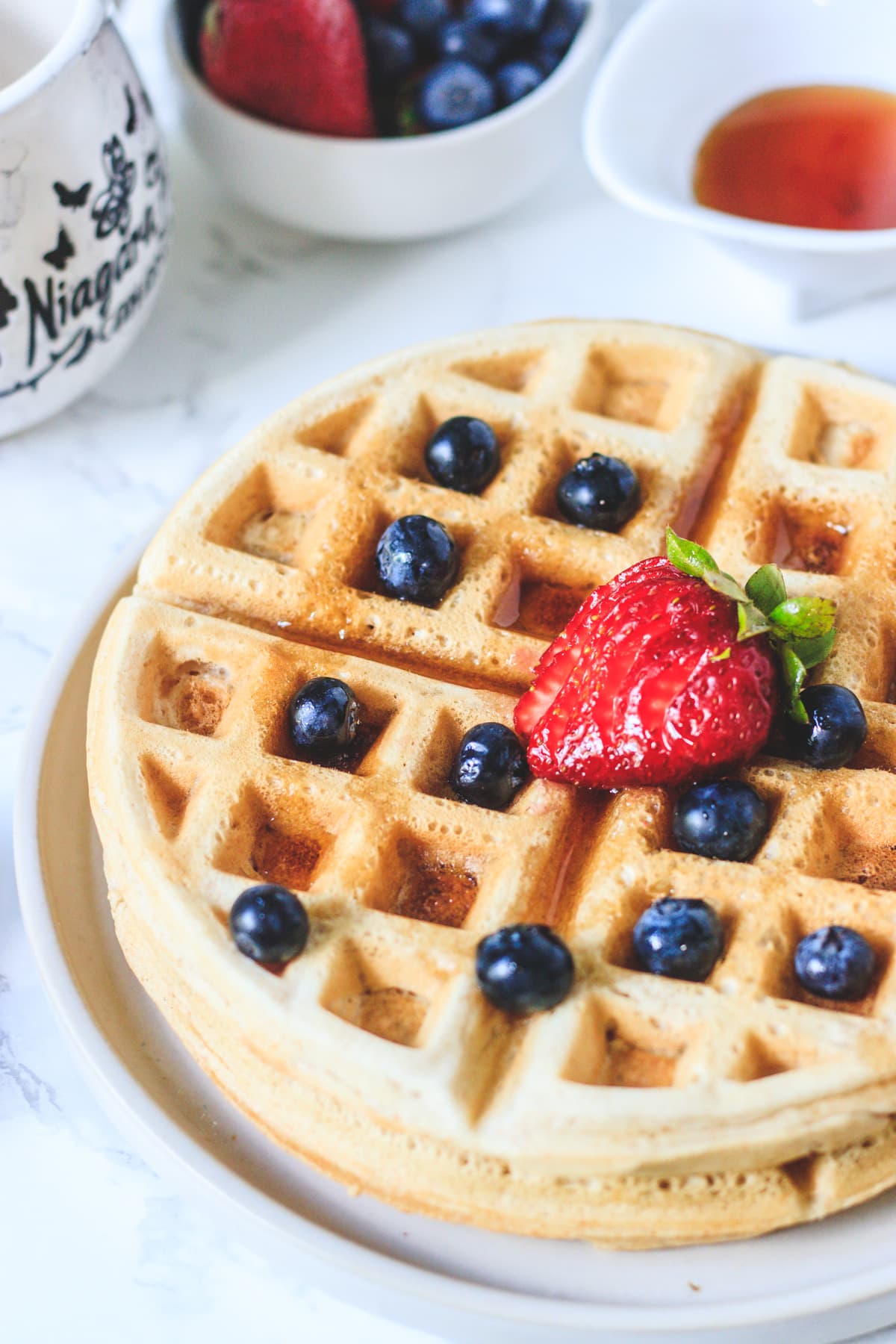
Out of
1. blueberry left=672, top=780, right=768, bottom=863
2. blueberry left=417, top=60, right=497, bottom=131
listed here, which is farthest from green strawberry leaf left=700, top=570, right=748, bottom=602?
blueberry left=417, top=60, right=497, bottom=131

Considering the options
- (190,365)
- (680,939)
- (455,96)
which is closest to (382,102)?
(455,96)

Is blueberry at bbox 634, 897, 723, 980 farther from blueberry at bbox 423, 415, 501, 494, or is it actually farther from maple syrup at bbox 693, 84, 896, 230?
maple syrup at bbox 693, 84, 896, 230

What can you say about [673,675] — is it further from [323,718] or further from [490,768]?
[323,718]

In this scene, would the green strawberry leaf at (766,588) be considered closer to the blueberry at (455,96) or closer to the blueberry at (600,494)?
the blueberry at (600,494)

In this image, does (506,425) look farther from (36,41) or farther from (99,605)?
(36,41)

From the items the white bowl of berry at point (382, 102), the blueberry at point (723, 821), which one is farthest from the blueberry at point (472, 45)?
the blueberry at point (723, 821)

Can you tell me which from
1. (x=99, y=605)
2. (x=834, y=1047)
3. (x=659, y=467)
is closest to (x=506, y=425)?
(x=659, y=467)
